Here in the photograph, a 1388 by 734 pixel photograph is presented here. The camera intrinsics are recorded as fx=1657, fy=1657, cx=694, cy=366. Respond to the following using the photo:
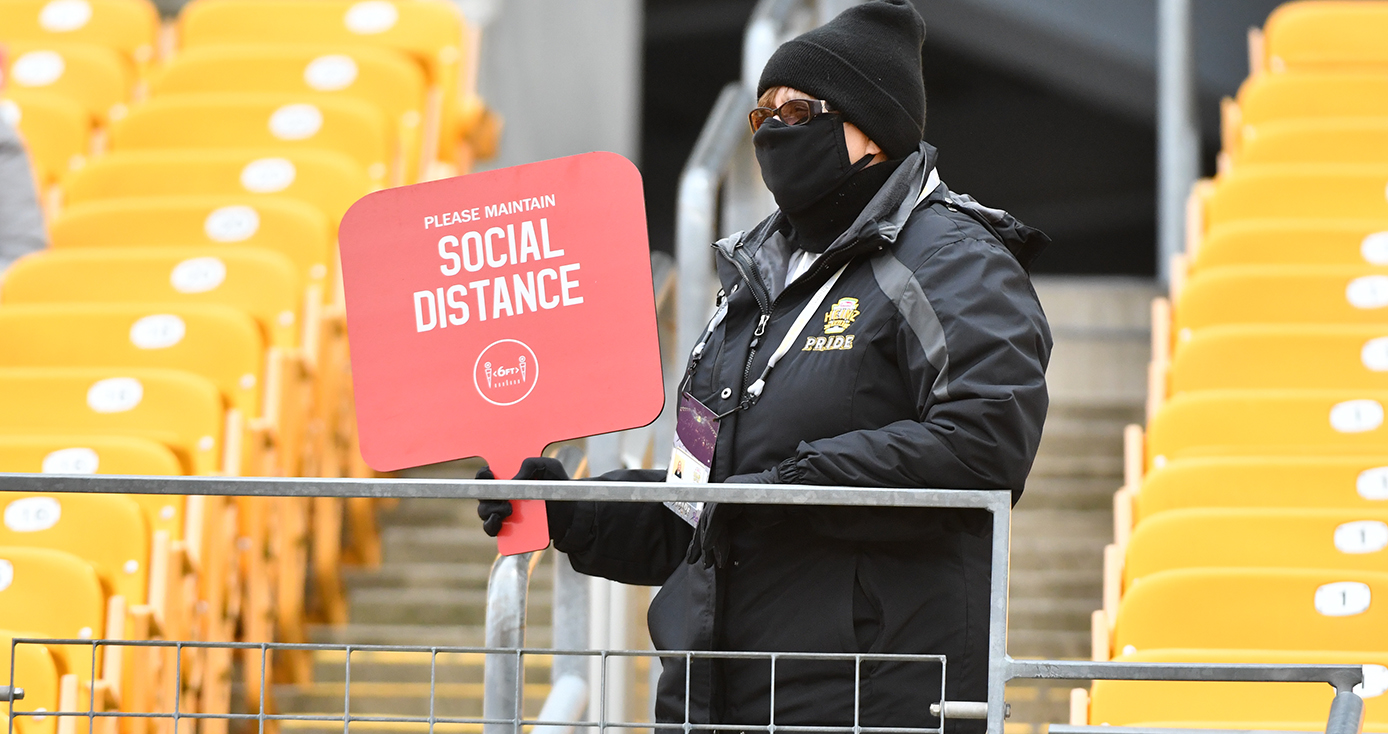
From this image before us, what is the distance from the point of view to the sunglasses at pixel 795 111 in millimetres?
1983

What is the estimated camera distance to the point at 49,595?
2867 mm

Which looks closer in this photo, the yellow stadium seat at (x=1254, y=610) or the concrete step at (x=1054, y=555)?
the yellow stadium seat at (x=1254, y=610)

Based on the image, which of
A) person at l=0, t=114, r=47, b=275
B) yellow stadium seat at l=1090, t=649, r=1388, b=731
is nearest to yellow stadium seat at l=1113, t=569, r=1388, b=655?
yellow stadium seat at l=1090, t=649, r=1388, b=731

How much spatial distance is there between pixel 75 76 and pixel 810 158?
388 centimetres

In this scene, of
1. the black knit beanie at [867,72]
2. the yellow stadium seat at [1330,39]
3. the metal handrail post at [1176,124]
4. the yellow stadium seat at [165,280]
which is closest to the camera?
the black knit beanie at [867,72]

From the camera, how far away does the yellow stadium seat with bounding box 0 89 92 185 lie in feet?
15.9

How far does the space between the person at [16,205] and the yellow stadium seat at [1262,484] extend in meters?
2.65

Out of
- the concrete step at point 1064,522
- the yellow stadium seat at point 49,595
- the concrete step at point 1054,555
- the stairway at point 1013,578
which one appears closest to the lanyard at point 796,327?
the yellow stadium seat at point 49,595

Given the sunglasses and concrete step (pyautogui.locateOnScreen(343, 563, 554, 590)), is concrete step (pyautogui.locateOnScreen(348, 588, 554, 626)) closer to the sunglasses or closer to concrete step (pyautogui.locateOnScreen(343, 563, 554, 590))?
concrete step (pyautogui.locateOnScreen(343, 563, 554, 590))

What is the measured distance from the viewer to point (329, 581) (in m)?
4.21

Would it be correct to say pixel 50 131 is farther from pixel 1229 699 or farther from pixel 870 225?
pixel 1229 699

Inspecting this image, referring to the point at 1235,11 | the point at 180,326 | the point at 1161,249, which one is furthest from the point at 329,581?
the point at 1235,11

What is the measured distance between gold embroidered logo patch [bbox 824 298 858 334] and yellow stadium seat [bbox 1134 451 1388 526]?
1.35 m

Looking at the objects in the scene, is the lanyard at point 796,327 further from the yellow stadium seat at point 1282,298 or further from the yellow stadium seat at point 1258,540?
the yellow stadium seat at point 1282,298
